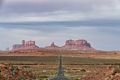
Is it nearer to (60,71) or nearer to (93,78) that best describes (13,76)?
(93,78)

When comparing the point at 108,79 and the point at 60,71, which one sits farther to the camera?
the point at 108,79

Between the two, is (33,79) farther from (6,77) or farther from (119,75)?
(119,75)

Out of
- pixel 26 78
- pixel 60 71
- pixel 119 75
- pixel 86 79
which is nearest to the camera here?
pixel 60 71

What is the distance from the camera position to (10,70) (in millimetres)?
61094

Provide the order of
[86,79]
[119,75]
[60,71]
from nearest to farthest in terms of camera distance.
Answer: [60,71] < [119,75] < [86,79]

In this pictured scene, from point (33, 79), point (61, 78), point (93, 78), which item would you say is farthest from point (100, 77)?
point (61, 78)

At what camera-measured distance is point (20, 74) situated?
2389 inches

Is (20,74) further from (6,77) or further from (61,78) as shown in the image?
(61,78)

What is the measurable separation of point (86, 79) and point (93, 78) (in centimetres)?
158

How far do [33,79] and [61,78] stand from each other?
3648 centimetres

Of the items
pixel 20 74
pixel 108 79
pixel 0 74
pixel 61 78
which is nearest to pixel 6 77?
pixel 0 74

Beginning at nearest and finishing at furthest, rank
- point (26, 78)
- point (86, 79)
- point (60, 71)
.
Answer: point (60, 71) < point (26, 78) < point (86, 79)

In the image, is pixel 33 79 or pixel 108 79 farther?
pixel 33 79

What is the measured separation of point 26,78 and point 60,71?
109 feet
